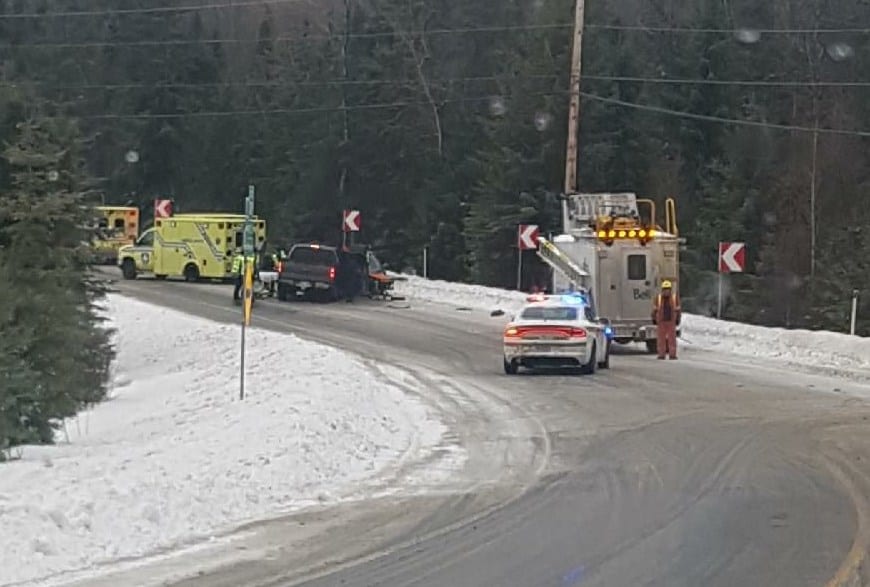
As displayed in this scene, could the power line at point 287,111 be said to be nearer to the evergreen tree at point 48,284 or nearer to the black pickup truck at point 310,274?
the black pickup truck at point 310,274

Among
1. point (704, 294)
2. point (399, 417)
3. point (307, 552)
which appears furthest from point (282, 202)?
point (307, 552)

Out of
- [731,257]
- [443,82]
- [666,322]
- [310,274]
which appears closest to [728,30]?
[443,82]

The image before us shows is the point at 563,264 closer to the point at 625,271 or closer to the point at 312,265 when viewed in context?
the point at 625,271

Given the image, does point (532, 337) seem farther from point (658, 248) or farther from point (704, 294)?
point (704, 294)

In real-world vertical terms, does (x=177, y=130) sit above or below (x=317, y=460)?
above

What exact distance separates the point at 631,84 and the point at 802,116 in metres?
7.08

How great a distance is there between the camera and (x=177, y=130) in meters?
82.4

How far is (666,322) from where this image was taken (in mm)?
32000

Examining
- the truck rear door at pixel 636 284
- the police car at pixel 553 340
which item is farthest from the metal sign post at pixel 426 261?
the police car at pixel 553 340

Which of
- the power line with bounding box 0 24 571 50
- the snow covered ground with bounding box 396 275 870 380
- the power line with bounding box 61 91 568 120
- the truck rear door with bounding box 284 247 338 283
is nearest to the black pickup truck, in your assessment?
the truck rear door with bounding box 284 247 338 283

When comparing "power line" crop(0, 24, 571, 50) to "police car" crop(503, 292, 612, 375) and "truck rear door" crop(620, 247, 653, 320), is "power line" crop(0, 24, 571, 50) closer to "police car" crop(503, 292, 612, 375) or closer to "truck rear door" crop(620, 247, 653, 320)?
"truck rear door" crop(620, 247, 653, 320)

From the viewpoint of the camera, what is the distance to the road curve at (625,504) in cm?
1103

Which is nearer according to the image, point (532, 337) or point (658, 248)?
point (532, 337)

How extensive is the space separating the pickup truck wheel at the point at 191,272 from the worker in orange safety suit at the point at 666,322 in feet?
84.1
